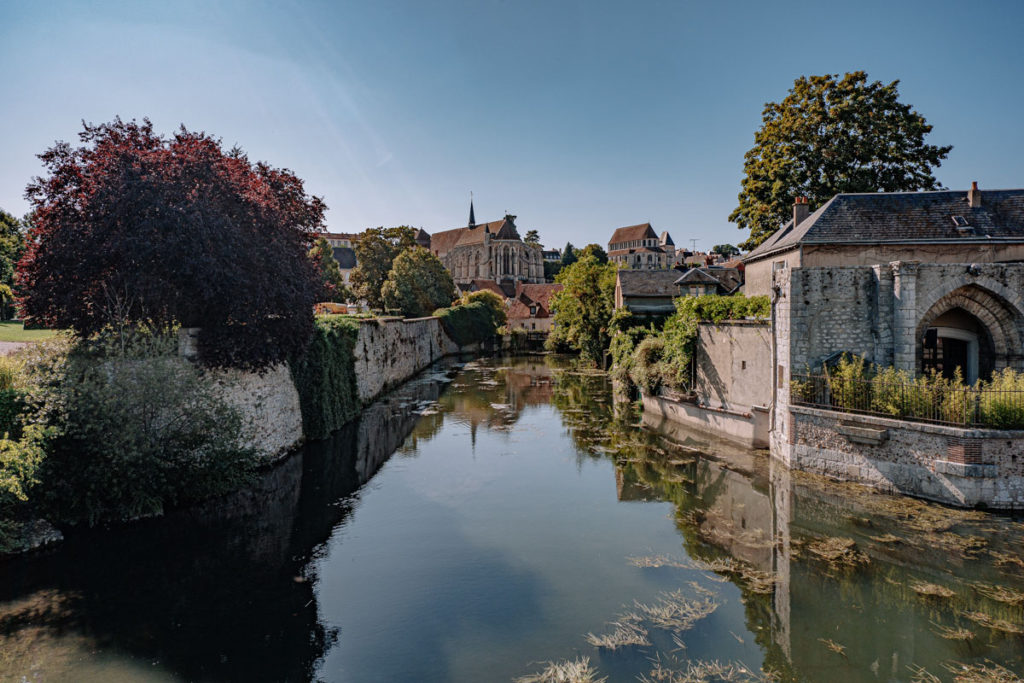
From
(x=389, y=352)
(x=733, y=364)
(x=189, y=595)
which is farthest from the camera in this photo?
(x=389, y=352)

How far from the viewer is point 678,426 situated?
22422 mm

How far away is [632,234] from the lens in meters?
119

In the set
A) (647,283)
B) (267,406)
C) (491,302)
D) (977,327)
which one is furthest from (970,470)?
(491,302)

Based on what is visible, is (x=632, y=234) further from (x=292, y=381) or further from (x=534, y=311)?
(x=292, y=381)

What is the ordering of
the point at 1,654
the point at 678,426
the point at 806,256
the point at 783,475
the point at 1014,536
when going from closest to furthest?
the point at 1,654 → the point at 1014,536 → the point at 783,475 → the point at 806,256 → the point at 678,426

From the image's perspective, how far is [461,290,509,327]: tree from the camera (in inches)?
2502

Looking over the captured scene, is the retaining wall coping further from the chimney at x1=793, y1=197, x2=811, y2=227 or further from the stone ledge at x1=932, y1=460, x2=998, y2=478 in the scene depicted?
the chimney at x1=793, y1=197, x2=811, y2=227

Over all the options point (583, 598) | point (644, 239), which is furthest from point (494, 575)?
point (644, 239)

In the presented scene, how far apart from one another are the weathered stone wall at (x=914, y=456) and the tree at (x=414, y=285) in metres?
41.4

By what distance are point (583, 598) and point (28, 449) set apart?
10.5m

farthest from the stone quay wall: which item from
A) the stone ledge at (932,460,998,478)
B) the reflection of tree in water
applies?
the stone ledge at (932,460,998,478)

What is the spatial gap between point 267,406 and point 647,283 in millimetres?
27813

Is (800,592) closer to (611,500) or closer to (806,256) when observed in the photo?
(611,500)

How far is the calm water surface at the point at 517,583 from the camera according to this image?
7727mm
